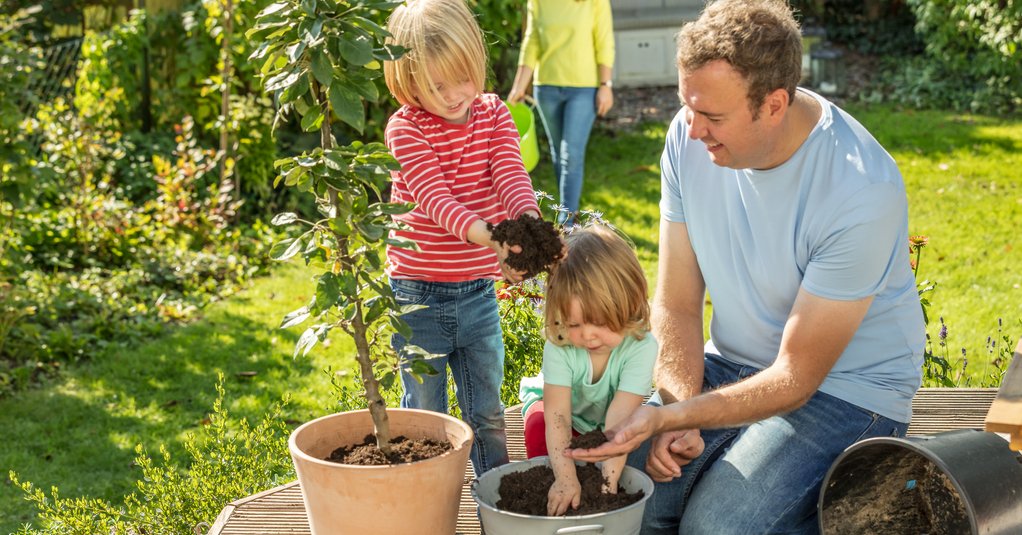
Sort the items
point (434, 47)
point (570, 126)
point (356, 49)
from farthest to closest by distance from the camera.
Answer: point (570, 126) < point (434, 47) < point (356, 49)

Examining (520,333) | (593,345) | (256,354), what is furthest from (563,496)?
(256,354)

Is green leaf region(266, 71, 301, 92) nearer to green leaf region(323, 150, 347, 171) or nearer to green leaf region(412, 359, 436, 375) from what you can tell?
green leaf region(323, 150, 347, 171)

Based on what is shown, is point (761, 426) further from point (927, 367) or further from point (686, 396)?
point (927, 367)

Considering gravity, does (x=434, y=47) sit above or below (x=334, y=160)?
above

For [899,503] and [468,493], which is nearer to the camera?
[899,503]

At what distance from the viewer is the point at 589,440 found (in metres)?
2.28

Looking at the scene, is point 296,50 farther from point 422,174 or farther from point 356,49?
point 422,174

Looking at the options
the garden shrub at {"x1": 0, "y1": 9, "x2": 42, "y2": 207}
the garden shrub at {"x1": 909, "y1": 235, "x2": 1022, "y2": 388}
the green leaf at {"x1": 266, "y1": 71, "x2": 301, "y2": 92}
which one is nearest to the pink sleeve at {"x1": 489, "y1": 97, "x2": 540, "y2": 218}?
the green leaf at {"x1": 266, "y1": 71, "x2": 301, "y2": 92}

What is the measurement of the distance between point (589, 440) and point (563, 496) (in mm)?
124

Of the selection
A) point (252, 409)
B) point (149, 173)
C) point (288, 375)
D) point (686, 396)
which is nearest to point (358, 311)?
point (686, 396)

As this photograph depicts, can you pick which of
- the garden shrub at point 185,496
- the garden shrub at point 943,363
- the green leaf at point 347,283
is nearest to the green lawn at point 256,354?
the garden shrub at point 943,363

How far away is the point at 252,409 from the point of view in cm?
441

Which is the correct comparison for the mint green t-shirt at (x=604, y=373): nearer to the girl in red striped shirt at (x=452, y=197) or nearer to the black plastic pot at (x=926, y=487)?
the girl in red striped shirt at (x=452, y=197)

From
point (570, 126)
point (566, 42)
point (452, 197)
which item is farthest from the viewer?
point (570, 126)
